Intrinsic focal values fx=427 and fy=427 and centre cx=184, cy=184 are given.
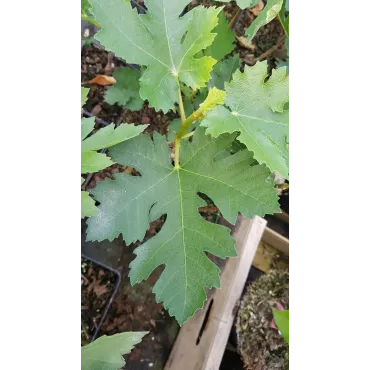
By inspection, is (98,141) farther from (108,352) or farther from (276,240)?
(276,240)

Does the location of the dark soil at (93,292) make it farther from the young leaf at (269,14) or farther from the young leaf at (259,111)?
the young leaf at (269,14)

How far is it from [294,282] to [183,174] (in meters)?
0.47

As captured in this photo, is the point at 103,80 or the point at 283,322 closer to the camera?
the point at 283,322

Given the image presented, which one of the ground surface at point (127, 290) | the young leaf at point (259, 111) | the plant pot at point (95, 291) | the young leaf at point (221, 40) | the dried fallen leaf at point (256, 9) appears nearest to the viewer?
the young leaf at point (259, 111)

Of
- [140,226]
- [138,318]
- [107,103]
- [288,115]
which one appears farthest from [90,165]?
[138,318]

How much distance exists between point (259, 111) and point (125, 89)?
69 centimetres

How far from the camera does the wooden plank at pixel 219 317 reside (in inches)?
56.4

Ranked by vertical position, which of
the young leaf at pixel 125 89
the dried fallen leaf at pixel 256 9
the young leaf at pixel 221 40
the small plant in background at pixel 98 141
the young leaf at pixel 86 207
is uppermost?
the dried fallen leaf at pixel 256 9

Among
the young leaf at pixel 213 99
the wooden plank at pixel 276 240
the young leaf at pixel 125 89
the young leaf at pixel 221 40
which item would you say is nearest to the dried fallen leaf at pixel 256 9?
the young leaf at pixel 221 40

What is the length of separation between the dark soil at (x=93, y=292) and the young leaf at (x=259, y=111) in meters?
0.87

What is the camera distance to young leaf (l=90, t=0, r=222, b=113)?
938mm

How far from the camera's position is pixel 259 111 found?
1.05 meters

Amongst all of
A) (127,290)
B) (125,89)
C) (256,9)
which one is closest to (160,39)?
(125,89)
